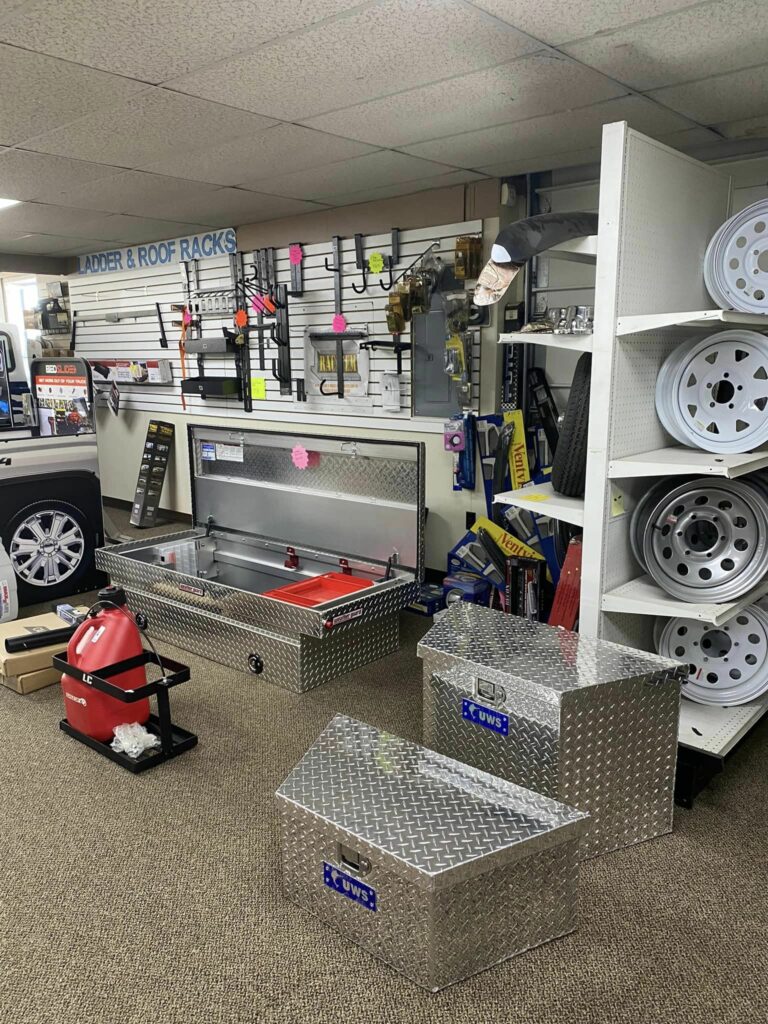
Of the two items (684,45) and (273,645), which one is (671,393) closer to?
(684,45)

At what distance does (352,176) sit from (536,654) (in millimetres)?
2949

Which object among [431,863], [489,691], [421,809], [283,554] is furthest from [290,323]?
[431,863]

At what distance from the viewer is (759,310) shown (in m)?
2.81

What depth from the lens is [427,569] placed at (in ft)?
16.8

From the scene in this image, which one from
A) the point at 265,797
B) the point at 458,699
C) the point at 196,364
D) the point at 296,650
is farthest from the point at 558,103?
the point at 196,364

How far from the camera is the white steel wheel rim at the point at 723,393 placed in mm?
2695

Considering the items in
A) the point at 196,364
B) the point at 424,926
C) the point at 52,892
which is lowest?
the point at 52,892

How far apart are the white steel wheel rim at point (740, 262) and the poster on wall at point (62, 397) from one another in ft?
13.5

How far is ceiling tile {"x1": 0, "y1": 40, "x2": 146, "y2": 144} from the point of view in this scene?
8.32 ft

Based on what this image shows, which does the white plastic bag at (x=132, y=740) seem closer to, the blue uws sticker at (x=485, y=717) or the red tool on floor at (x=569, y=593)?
the blue uws sticker at (x=485, y=717)

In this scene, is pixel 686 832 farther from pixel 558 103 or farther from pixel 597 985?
pixel 558 103

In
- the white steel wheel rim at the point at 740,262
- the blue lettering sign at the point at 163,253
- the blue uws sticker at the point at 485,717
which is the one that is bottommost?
the blue uws sticker at the point at 485,717

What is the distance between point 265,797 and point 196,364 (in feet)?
15.2

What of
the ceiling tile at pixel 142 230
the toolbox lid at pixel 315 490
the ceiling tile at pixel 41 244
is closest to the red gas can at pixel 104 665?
the toolbox lid at pixel 315 490
